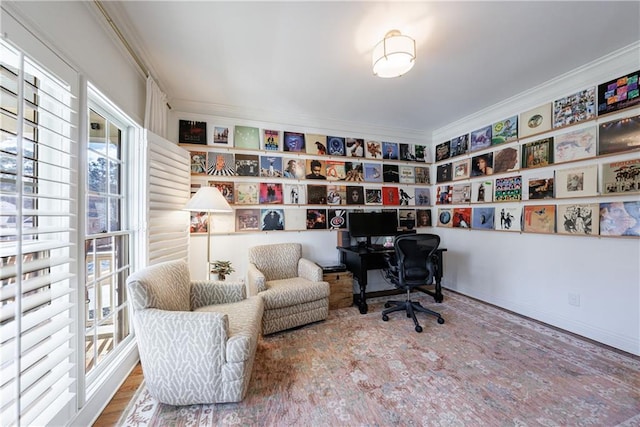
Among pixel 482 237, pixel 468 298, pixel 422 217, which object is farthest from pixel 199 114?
pixel 468 298

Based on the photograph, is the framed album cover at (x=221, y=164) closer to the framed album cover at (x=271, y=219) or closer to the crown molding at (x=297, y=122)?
the crown molding at (x=297, y=122)

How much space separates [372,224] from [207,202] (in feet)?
6.92

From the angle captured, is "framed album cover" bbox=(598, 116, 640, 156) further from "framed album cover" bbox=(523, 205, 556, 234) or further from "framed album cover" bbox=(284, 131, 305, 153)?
"framed album cover" bbox=(284, 131, 305, 153)

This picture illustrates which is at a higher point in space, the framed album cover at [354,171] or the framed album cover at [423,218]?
the framed album cover at [354,171]

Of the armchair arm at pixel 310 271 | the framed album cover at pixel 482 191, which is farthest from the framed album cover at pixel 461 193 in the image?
the armchair arm at pixel 310 271

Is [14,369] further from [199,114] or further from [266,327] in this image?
[199,114]

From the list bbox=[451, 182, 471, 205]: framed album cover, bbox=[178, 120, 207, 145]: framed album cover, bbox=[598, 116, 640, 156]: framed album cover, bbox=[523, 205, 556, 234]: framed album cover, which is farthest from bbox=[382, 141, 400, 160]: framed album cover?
bbox=[178, 120, 207, 145]: framed album cover

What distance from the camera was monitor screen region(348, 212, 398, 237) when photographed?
130 inches

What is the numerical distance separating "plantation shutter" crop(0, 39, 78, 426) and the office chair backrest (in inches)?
98.1

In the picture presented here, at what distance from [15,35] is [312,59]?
1694mm

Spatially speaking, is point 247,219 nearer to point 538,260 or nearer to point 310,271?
point 310,271

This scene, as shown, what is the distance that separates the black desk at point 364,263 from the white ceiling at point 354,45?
183 centimetres

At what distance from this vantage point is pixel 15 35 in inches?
37.2

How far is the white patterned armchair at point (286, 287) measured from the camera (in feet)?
7.63
